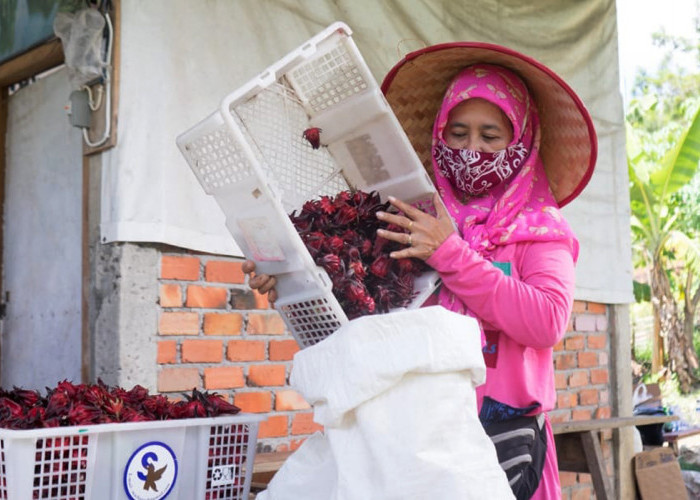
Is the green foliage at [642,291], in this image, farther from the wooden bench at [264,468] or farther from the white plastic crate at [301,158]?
the white plastic crate at [301,158]

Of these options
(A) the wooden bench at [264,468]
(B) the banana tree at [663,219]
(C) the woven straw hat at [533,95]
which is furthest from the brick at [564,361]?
(B) the banana tree at [663,219]

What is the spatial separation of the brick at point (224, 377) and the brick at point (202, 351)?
3 cm

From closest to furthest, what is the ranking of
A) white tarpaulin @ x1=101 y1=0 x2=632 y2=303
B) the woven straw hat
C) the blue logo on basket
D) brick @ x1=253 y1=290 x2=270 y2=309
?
the blue logo on basket, the woven straw hat, white tarpaulin @ x1=101 y1=0 x2=632 y2=303, brick @ x1=253 y1=290 x2=270 y2=309

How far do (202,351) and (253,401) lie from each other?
28 cm

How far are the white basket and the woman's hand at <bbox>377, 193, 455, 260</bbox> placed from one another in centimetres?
44

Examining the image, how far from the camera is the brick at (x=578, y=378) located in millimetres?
4410

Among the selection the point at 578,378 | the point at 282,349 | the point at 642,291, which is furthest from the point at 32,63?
the point at 642,291

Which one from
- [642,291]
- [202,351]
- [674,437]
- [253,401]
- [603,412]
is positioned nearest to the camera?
[202,351]

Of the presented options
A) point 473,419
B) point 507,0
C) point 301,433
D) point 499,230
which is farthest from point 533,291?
point 507,0

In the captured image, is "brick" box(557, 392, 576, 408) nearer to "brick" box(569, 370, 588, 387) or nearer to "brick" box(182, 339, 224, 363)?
"brick" box(569, 370, 588, 387)

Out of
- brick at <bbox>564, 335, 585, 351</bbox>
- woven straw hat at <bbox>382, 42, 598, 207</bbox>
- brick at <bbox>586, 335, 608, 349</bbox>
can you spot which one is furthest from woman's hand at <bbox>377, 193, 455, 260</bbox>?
brick at <bbox>586, 335, 608, 349</bbox>

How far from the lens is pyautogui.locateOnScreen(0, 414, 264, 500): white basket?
1339 mm

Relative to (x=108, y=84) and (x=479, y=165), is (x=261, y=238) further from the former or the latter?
(x=108, y=84)

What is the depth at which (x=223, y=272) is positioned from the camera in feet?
9.28
